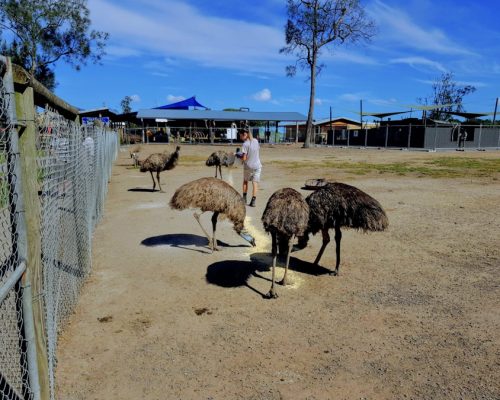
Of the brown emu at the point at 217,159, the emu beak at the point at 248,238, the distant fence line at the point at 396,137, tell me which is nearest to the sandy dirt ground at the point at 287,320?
the emu beak at the point at 248,238

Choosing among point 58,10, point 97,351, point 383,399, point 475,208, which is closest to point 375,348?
point 383,399

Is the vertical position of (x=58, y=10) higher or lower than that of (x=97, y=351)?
higher

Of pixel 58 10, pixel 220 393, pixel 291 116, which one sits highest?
pixel 58 10

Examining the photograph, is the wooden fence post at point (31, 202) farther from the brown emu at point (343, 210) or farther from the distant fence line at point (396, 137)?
the distant fence line at point (396, 137)

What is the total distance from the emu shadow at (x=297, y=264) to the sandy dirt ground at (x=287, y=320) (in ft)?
0.11

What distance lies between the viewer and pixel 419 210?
10430 mm

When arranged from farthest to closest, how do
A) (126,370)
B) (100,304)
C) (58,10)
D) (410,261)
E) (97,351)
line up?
(58,10) < (410,261) < (100,304) < (97,351) < (126,370)

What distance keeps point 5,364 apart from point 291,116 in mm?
50560

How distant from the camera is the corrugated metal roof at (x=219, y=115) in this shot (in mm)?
47125

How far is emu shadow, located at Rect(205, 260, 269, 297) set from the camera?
5906mm

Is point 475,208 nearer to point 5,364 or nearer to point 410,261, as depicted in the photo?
point 410,261

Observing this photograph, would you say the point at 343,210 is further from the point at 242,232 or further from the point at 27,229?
the point at 27,229

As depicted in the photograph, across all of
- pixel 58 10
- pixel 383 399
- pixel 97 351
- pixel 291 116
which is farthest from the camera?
pixel 291 116

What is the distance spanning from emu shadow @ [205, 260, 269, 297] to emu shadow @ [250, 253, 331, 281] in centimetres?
19
